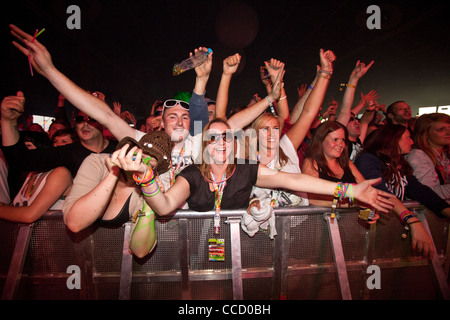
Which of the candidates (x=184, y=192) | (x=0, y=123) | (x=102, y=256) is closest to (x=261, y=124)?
(x=184, y=192)

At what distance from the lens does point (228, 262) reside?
179 cm

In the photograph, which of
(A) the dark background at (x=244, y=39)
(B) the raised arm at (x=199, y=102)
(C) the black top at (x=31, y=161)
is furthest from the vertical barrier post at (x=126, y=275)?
(A) the dark background at (x=244, y=39)

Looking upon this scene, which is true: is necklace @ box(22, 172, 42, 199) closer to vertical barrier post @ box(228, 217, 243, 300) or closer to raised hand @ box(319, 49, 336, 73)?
vertical barrier post @ box(228, 217, 243, 300)

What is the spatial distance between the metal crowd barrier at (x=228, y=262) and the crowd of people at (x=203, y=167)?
0.14m

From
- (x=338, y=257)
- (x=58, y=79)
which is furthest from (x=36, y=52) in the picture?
(x=338, y=257)

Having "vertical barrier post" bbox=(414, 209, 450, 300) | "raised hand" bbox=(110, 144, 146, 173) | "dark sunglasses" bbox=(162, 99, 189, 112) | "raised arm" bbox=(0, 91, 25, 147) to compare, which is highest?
"dark sunglasses" bbox=(162, 99, 189, 112)

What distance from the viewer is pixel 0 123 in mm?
1974

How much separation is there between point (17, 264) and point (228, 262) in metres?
1.72

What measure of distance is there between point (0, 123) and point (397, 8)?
413 inches

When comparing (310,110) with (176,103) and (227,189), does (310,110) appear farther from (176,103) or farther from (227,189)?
(176,103)

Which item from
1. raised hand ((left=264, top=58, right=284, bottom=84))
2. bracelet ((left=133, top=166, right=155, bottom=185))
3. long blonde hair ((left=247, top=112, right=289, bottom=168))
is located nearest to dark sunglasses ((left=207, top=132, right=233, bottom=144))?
long blonde hair ((left=247, top=112, right=289, bottom=168))

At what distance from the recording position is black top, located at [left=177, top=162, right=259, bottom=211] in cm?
180

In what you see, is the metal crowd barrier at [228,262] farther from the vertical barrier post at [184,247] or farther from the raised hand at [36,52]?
the raised hand at [36,52]

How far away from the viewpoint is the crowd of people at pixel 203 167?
5.05ft
